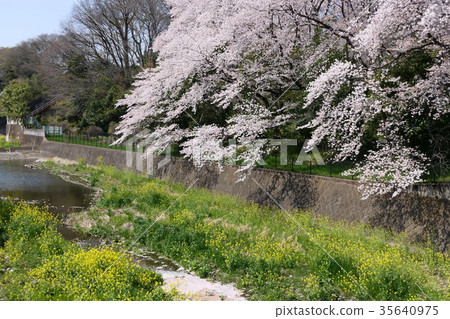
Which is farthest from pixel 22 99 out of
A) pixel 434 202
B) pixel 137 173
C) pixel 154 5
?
pixel 434 202

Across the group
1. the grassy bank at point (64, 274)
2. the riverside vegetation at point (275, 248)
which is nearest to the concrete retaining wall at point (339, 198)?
the riverside vegetation at point (275, 248)

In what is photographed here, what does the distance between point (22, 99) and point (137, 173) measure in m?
31.6

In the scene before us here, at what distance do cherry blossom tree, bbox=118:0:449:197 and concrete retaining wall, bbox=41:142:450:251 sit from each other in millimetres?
669

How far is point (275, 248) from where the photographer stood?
9.91 m

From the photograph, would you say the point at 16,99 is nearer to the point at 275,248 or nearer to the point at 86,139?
the point at 86,139

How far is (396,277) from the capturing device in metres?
7.42

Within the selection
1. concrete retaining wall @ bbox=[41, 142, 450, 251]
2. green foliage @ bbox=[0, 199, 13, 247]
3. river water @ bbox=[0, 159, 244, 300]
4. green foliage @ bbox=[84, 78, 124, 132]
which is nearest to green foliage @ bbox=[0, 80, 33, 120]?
river water @ bbox=[0, 159, 244, 300]

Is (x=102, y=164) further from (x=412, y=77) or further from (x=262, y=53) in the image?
(x=412, y=77)

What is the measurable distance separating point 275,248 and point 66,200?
12583mm

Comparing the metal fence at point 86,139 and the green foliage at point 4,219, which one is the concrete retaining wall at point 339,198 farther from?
the metal fence at point 86,139

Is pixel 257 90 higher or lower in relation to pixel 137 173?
higher

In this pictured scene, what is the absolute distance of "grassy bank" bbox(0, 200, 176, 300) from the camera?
746cm

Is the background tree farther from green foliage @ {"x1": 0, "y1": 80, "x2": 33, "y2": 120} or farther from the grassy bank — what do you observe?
the grassy bank

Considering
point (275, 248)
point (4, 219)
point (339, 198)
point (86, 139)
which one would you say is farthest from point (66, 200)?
point (86, 139)
